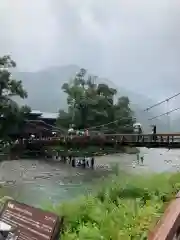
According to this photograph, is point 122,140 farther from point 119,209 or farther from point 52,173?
point 119,209

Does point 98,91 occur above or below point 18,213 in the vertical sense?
above

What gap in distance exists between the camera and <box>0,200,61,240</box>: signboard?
192cm

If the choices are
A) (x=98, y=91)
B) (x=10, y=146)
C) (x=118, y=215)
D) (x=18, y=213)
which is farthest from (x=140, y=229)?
(x=98, y=91)

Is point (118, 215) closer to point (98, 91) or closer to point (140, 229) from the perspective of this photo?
point (140, 229)

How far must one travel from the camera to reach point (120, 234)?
7.48 ft

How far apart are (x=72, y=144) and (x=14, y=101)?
4.57 meters

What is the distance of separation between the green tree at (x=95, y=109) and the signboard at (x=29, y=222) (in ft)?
59.9

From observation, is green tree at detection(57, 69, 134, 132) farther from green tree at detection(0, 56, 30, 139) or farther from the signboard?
the signboard

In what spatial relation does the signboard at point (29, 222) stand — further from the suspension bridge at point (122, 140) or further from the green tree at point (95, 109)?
the green tree at point (95, 109)

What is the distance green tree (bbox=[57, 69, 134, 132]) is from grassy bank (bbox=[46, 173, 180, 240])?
55.2ft

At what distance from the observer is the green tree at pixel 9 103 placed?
1953 cm

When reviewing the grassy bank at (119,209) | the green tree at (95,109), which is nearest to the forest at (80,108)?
the green tree at (95,109)

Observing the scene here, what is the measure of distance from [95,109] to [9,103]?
15.4ft

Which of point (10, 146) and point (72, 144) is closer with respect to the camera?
point (72, 144)
